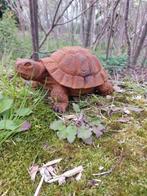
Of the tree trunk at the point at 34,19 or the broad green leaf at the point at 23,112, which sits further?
the tree trunk at the point at 34,19

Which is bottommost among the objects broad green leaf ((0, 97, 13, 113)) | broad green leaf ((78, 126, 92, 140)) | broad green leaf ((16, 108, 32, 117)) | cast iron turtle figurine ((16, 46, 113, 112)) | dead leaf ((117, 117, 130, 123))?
dead leaf ((117, 117, 130, 123))

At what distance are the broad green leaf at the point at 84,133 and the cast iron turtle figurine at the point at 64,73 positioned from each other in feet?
0.47

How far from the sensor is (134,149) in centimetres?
98

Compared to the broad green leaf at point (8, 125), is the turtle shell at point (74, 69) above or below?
above

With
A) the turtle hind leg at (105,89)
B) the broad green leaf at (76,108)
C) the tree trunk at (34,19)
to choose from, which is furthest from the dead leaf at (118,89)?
the tree trunk at (34,19)

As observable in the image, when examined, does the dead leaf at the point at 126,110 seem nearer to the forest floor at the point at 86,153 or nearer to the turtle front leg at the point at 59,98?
the forest floor at the point at 86,153

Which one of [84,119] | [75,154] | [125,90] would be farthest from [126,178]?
[125,90]

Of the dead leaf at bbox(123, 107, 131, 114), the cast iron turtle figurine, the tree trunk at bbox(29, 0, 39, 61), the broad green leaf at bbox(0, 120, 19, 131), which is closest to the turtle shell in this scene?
the cast iron turtle figurine

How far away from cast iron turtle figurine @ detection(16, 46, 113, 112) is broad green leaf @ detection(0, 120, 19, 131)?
0.66 ft

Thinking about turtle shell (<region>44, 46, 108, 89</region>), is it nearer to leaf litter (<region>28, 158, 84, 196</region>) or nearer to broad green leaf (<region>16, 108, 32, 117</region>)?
broad green leaf (<region>16, 108, 32, 117</region>)

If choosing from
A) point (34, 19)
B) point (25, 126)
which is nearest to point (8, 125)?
point (25, 126)

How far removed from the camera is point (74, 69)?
46.1 inches

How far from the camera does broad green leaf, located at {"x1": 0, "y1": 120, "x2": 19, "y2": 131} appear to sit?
978mm

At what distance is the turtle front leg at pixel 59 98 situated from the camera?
1.14 metres
